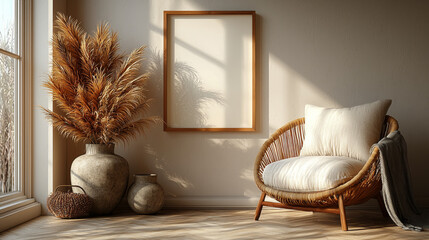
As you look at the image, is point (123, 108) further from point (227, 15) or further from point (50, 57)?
point (227, 15)

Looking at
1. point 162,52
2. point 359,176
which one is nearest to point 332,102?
point 359,176

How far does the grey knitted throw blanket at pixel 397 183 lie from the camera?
103 inches

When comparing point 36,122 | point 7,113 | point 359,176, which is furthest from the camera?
point 36,122

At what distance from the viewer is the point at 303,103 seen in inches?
143

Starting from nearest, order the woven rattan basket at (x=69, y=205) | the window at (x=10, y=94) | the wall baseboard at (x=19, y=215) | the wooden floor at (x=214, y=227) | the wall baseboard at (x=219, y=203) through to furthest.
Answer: the wooden floor at (x=214, y=227) → the wall baseboard at (x=19, y=215) → the window at (x=10, y=94) → the woven rattan basket at (x=69, y=205) → the wall baseboard at (x=219, y=203)

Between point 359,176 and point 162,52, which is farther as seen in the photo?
point 162,52

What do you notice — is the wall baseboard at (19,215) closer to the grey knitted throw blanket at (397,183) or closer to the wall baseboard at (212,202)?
the wall baseboard at (212,202)

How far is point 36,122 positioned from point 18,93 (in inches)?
10.0

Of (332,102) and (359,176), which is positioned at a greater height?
(332,102)

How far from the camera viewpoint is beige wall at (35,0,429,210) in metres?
3.62

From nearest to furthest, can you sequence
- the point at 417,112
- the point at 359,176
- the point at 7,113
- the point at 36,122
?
1. the point at 359,176
2. the point at 7,113
3. the point at 36,122
4. the point at 417,112

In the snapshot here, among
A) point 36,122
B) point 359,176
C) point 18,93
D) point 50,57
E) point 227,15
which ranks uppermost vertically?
point 227,15

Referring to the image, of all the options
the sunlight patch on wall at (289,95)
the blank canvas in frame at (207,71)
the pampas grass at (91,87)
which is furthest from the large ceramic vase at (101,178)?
the sunlight patch on wall at (289,95)

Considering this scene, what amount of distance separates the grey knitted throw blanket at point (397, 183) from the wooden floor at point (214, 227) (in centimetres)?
9
